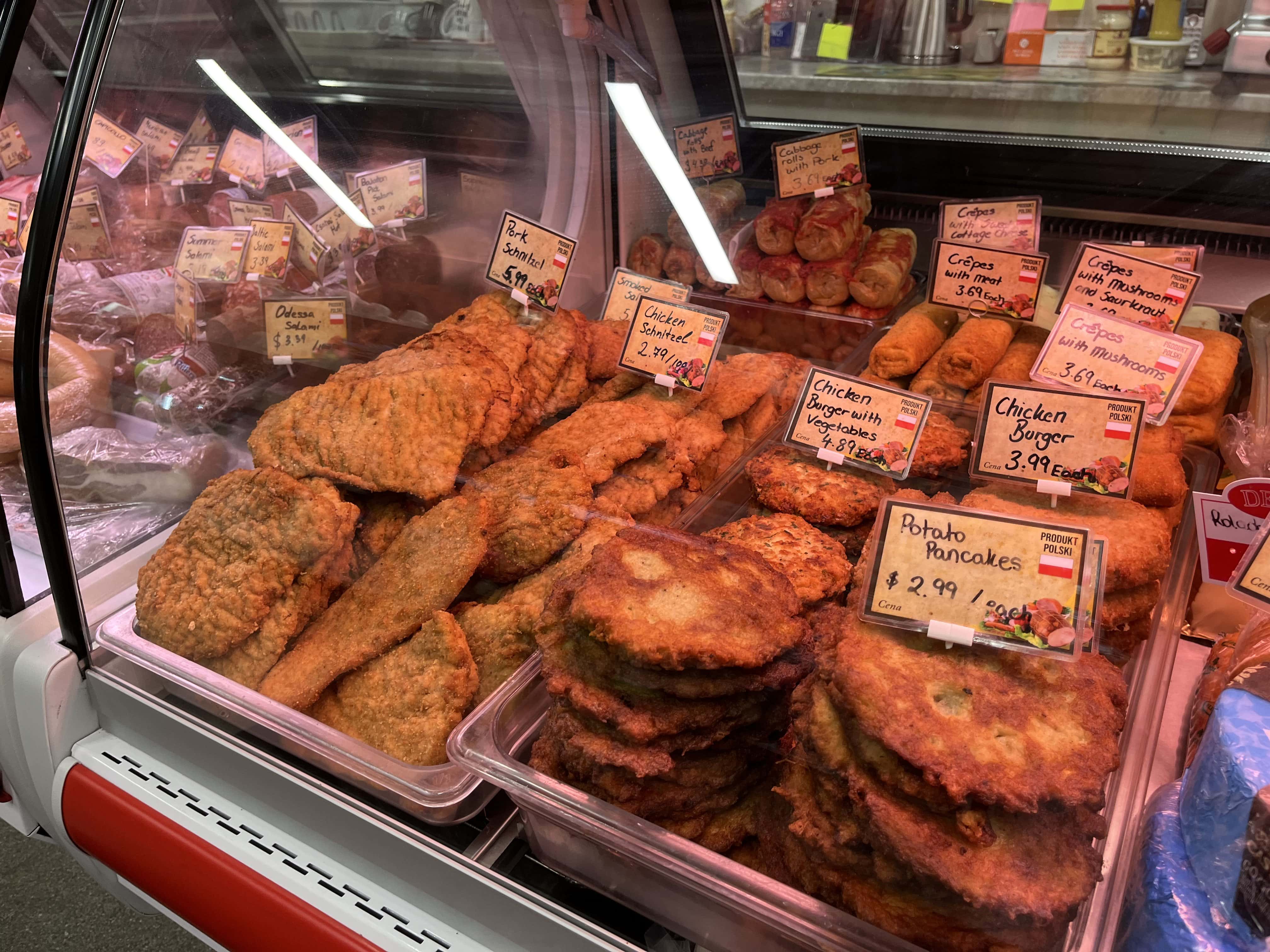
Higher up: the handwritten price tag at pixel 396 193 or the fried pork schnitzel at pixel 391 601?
the handwritten price tag at pixel 396 193

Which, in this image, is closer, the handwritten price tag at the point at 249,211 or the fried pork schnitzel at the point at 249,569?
the fried pork schnitzel at the point at 249,569

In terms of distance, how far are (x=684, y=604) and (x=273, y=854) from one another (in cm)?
94

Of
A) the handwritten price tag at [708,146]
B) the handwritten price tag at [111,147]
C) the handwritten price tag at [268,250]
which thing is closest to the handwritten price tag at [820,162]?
the handwritten price tag at [708,146]

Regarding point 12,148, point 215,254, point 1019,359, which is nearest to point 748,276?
point 1019,359

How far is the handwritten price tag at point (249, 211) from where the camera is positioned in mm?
2812

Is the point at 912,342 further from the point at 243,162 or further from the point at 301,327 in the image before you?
the point at 243,162

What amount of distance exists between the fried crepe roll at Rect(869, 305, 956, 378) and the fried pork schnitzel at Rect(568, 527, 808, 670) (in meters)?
1.06

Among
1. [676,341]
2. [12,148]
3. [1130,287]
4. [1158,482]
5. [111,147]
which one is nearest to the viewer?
[1158,482]

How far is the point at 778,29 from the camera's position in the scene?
2834 millimetres

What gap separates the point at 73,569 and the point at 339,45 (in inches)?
82.0

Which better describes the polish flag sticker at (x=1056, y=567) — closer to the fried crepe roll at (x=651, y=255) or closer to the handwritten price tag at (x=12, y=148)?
the fried crepe roll at (x=651, y=255)

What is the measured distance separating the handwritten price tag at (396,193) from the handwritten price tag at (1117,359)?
1.91 metres

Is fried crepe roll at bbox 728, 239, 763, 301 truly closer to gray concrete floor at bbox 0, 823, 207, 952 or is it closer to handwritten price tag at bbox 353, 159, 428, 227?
handwritten price tag at bbox 353, 159, 428, 227

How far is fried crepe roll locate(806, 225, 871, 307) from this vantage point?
268 cm
